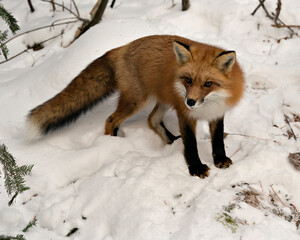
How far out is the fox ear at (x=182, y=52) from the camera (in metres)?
2.74

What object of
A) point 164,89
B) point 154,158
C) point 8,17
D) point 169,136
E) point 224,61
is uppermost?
point 8,17

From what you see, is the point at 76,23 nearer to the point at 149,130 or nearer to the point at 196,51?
the point at 149,130

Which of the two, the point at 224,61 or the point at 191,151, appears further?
the point at 191,151

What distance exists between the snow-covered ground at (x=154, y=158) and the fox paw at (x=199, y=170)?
1.8 inches

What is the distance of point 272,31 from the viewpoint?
5.13 meters

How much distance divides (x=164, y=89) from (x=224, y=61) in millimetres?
689

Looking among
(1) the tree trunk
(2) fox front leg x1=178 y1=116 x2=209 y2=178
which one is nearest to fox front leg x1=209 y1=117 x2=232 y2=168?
(2) fox front leg x1=178 y1=116 x2=209 y2=178

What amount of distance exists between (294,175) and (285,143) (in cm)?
70

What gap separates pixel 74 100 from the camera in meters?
3.52

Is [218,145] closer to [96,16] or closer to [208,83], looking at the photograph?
[208,83]

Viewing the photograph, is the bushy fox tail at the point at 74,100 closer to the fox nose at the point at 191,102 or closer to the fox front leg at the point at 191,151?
the fox front leg at the point at 191,151

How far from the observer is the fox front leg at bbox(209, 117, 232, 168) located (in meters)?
3.04

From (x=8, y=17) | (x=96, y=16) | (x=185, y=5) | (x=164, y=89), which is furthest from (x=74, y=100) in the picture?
(x=185, y=5)

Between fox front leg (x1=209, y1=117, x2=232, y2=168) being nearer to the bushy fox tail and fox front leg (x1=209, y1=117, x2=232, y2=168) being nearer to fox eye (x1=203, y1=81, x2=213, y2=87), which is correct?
fox eye (x1=203, y1=81, x2=213, y2=87)
